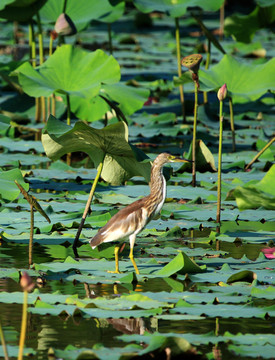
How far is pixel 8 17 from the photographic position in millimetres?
8969

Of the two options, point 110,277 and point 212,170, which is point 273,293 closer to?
point 110,277

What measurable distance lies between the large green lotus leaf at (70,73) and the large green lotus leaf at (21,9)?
1740mm

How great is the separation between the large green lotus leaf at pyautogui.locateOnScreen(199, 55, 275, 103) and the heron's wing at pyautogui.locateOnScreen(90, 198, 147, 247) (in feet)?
10.3

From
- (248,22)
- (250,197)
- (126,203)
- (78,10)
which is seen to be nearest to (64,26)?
(78,10)

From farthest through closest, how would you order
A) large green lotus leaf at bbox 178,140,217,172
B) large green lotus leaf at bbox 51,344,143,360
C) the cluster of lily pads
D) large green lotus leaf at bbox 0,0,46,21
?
large green lotus leaf at bbox 0,0,46,21, large green lotus leaf at bbox 178,140,217,172, the cluster of lily pads, large green lotus leaf at bbox 51,344,143,360

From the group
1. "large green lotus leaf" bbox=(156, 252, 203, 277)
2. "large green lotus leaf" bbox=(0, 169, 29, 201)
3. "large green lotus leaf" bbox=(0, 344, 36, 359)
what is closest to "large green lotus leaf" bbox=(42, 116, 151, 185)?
"large green lotus leaf" bbox=(0, 169, 29, 201)

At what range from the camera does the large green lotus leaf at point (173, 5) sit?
8865mm

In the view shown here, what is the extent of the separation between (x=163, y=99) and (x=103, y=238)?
710 cm

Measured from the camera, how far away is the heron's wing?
13.7 feet

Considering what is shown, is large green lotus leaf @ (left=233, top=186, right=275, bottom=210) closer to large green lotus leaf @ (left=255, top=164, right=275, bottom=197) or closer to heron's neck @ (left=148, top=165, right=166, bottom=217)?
large green lotus leaf @ (left=255, top=164, right=275, bottom=197)

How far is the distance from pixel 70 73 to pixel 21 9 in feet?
7.08

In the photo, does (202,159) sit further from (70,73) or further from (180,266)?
(180,266)

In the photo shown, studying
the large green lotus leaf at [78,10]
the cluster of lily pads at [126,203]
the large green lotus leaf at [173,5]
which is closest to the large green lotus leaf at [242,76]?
the cluster of lily pads at [126,203]

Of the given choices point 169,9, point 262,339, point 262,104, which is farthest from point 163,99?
point 262,339
